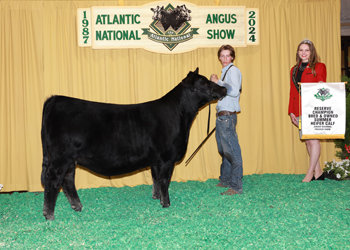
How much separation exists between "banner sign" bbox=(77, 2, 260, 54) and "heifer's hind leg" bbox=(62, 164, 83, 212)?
6.79 feet

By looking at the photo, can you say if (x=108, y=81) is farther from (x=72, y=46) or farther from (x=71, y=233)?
(x=71, y=233)

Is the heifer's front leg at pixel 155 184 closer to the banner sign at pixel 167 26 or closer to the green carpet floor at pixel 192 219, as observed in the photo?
the green carpet floor at pixel 192 219

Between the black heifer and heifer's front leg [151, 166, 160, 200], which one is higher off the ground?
the black heifer

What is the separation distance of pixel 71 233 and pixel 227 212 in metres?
1.55

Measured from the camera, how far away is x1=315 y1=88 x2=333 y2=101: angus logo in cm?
432

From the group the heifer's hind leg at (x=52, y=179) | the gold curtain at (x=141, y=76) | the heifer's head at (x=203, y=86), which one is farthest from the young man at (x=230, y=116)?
the heifer's hind leg at (x=52, y=179)

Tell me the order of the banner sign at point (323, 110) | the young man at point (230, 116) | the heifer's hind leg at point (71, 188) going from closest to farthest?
the heifer's hind leg at point (71, 188), the young man at point (230, 116), the banner sign at point (323, 110)

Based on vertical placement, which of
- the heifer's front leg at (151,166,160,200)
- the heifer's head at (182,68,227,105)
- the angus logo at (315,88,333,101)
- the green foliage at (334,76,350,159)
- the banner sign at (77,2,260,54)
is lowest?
the heifer's front leg at (151,166,160,200)

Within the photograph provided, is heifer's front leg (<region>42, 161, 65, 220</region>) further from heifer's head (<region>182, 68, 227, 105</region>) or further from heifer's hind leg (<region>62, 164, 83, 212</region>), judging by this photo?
heifer's head (<region>182, 68, 227, 105</region>)

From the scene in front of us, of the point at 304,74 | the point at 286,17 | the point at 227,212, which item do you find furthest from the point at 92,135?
the point at 286,17

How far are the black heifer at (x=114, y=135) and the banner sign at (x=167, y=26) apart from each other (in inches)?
54.5

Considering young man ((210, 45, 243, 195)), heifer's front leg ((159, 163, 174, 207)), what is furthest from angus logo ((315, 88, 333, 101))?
heifer's front leg ((159, 163, 174, 207))

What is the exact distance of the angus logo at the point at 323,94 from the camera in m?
4.32

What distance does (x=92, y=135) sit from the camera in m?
3.40
